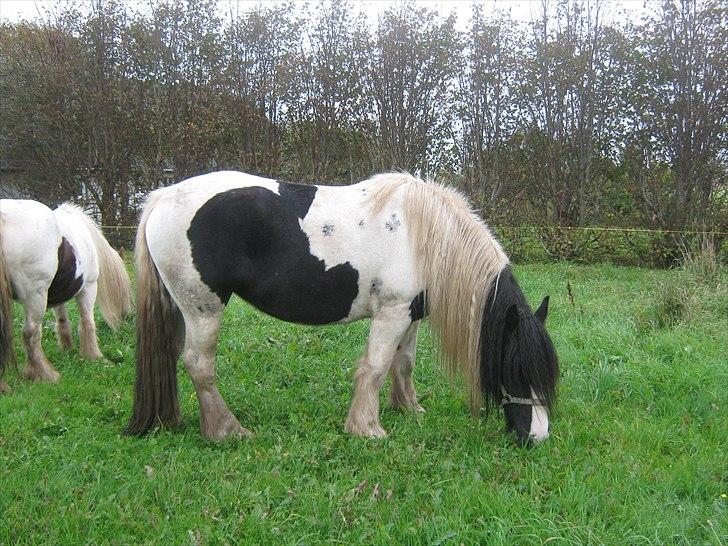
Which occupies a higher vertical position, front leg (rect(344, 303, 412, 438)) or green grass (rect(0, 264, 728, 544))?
front leg (rect(344, 303, 412, 438))

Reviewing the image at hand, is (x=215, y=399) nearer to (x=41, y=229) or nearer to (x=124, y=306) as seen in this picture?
(x=41, y=229)

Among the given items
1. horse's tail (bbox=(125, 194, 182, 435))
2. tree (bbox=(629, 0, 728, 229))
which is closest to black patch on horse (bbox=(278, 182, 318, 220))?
horse's tail (bbox=(125, 194, 182, 435))

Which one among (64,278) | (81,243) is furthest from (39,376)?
(81,243)

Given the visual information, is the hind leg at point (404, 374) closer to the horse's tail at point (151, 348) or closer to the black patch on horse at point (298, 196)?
the black patch on horse at point (298, 196)

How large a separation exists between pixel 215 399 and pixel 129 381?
174 centimetres

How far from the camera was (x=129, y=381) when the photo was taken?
486cm

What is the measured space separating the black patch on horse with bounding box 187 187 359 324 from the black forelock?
927 mm

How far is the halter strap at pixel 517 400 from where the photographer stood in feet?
11.0

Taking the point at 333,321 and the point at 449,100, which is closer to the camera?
the point at 333,321

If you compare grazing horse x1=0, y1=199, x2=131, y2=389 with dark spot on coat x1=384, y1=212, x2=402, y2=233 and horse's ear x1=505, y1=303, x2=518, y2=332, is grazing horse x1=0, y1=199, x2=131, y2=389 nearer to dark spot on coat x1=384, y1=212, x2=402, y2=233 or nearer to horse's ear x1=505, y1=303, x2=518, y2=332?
dark spot on coat x1=384, y1=212, x2=402, y2=233

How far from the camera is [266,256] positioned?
347cm

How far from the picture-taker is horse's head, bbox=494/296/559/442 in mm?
3314

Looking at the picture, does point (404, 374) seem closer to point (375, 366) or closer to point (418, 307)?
point (375, 366)

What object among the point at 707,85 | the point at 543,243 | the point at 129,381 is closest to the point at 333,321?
the point at 129,381
